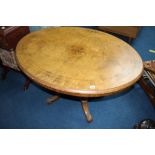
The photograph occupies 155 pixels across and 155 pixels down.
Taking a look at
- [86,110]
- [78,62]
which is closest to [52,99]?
[86,110]

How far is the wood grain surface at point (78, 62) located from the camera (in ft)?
4.77

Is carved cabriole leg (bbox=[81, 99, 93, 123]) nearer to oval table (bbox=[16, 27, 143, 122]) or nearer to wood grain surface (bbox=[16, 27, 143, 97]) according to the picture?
oval table (bbox=[16, 27, 143, 122])

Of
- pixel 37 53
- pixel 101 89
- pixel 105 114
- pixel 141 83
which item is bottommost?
pixel 105 114

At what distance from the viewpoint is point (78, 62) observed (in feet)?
5.54

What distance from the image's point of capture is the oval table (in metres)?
1.45

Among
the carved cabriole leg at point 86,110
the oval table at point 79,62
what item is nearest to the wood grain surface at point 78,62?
the oval table at point 79,62

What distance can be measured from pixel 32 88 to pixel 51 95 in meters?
0.32

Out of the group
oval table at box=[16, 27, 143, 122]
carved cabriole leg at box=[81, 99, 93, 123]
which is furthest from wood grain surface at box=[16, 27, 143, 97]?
carved cabriole leg at box=[81, 99, 93, 123]

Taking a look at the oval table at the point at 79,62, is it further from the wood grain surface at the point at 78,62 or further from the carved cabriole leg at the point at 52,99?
the carved cabriole leg at the point at 52,99

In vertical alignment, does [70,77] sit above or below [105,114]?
above

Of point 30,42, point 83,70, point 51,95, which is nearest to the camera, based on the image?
point 83,70

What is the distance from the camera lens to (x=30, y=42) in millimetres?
1930
